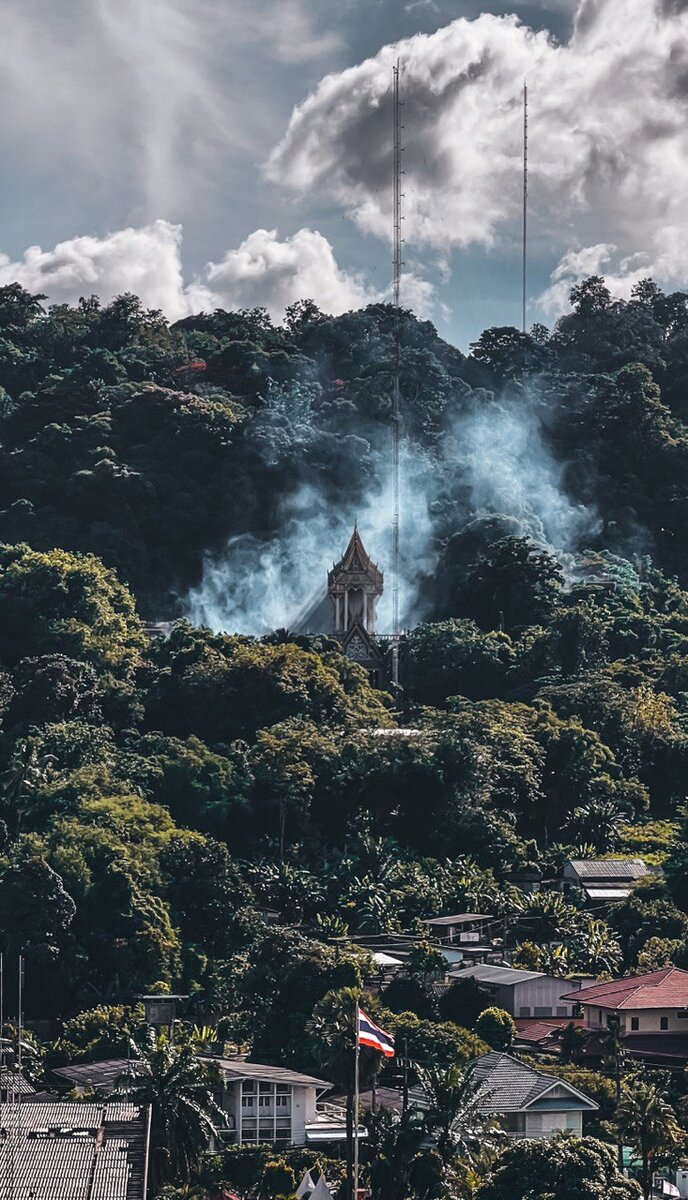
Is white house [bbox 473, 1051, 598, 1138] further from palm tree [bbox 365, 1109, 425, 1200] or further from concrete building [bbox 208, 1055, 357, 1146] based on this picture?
palm tree [bbox 365, 1109, 425, 1200]

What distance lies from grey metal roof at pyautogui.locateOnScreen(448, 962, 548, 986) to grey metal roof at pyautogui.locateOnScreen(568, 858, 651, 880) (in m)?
10.5

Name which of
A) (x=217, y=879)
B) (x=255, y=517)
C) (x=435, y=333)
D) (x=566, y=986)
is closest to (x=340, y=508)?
(x=255, y=517)

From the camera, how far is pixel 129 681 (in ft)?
366

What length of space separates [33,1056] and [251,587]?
58.3 m

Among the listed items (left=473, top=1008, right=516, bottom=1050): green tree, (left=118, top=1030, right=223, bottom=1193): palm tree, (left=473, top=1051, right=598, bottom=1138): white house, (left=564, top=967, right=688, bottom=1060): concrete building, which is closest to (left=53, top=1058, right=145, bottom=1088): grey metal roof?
(left=118, top=1030, right=223, bottom=1193): palm tree

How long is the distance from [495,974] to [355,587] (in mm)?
47466

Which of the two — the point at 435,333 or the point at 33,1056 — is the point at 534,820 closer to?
the point at 33,1056

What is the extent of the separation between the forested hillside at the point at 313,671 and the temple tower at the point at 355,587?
4.08 metres

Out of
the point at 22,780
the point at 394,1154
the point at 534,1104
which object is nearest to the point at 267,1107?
the point at 534,1104

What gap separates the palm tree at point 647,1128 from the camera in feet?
199

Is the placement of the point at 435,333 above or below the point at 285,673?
above

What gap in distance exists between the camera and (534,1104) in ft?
221

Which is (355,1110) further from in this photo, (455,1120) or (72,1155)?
(72,1155)

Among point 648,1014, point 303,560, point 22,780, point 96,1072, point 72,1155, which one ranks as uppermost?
point 303,560
